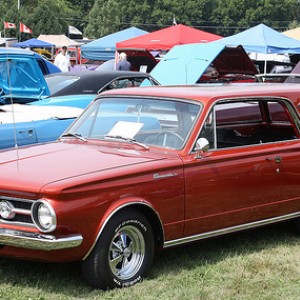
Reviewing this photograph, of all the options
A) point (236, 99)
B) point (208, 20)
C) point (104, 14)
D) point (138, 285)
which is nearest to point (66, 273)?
point (138, 285)

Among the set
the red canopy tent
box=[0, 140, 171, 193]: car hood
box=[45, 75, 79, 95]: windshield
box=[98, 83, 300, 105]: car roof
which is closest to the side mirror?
box=[0, 140, 171, 193]: car hood

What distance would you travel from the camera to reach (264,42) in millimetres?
18141

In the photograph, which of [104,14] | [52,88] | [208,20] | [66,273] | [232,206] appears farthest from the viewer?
[208,20]

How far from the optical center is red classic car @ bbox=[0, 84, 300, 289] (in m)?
4.05

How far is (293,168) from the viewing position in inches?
215

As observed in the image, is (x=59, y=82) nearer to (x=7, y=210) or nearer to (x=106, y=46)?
(x=7, y=210)

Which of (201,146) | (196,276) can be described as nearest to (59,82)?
(201,146)

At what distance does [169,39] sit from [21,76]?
11.4 metres

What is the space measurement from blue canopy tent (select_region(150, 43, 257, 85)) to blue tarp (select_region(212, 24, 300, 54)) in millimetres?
2282

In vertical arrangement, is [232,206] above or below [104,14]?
above

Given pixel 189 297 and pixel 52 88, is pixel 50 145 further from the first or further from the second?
pixel 52 88

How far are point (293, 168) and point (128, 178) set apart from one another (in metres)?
1.84

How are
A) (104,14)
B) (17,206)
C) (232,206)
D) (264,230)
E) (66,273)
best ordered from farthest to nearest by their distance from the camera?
(104,14) → (264,230) → (232,206) → (66,273) → (17,206)

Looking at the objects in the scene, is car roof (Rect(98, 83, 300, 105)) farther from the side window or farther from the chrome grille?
the chrome grille
